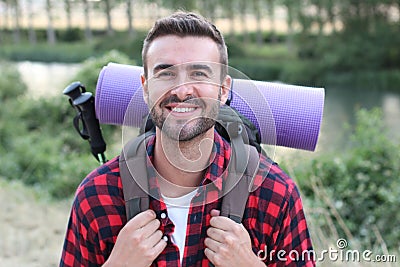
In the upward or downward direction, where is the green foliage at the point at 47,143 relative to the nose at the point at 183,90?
downward

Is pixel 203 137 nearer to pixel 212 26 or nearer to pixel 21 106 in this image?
pixel 212 26

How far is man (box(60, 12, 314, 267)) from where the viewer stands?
→ 162 centimetres

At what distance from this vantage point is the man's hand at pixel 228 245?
1.62 metres

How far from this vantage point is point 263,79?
2892 cm

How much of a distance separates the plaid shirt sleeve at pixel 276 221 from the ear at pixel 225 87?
228 millimetres

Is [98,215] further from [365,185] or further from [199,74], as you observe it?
[365,185]

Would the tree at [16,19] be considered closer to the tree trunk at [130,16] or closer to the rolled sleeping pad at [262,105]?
the tree trunk at [130,16]

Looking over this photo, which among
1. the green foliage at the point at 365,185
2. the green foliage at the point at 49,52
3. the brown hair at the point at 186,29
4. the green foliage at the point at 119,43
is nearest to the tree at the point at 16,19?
the green foliage at the point at 49,52

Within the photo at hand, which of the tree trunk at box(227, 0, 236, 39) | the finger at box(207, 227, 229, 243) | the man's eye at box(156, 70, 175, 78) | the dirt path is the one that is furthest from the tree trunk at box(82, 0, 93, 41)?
the finger at box(207, 227, 229, 243)

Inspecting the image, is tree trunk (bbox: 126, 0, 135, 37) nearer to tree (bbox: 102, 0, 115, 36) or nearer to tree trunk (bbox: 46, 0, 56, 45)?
tree (bbox: 102, 0, 115, 36)

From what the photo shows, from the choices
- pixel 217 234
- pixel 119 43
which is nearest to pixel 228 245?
pixel 217 234

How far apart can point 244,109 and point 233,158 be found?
0.72ft

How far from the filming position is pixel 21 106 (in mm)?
9820

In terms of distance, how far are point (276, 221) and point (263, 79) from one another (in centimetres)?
2753
